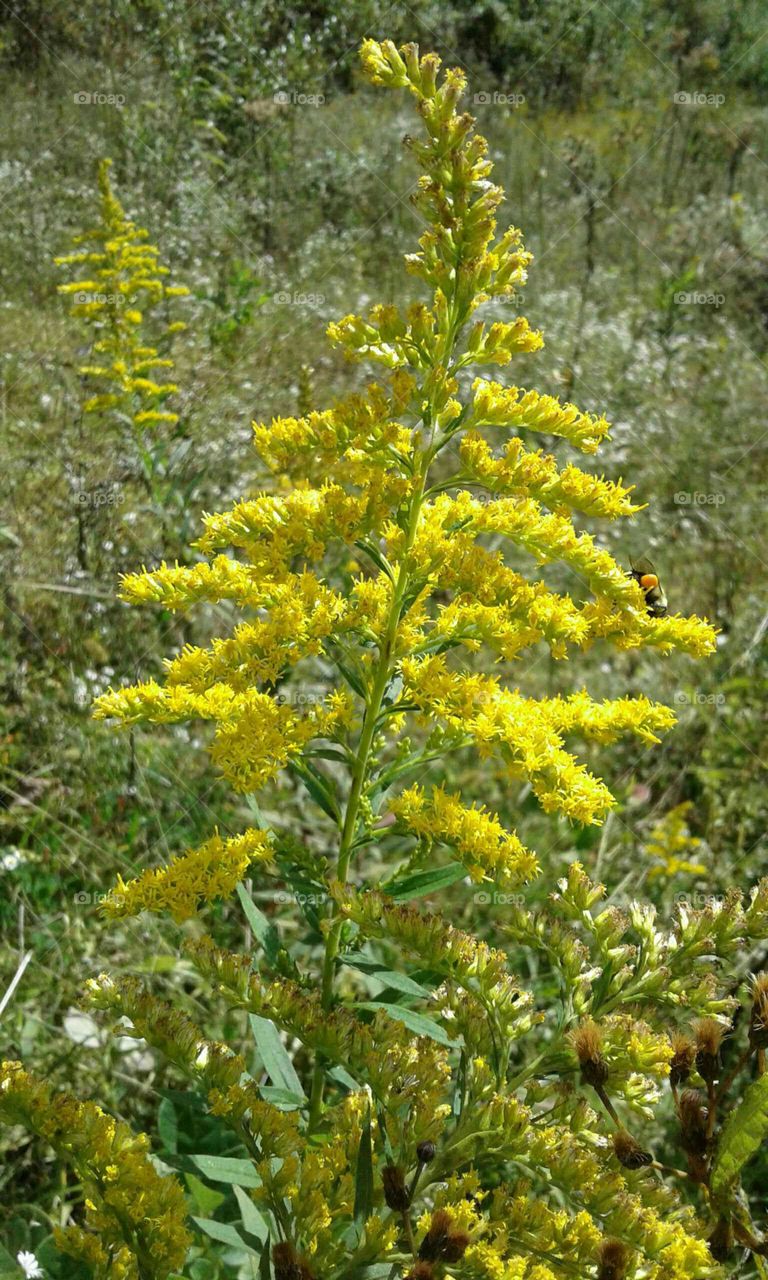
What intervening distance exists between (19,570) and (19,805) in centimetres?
125

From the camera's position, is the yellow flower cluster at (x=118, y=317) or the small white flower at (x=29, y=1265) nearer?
the small white flower at (x=29, y=1265)

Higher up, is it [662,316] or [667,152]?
[667,152]

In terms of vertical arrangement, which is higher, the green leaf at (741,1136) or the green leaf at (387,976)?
the green leaf at (741,1136)

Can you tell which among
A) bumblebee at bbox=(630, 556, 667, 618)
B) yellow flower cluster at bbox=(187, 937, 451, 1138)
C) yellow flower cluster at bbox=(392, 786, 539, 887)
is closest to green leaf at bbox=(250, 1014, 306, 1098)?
yellow flower cluster at bbox=(187, 937, 451, 1138)

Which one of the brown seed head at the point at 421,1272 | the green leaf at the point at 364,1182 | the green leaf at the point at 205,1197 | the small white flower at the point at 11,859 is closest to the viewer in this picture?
the brown seed head at the point at 421,1272

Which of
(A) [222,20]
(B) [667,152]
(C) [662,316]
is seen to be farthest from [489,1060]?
(B) [667,152]

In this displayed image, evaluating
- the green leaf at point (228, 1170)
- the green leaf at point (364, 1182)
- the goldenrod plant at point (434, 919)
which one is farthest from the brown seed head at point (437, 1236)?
the green leaf at point (228, 1170)

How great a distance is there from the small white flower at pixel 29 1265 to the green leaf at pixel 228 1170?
47 cm

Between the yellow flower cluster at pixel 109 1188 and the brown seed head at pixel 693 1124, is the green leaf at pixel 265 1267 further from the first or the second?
the brown seed head at pixel 693 1124

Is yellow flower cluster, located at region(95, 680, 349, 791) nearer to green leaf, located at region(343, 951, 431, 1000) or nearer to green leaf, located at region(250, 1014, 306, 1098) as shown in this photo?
green leaf, located at region(343, 951, 431, 1000)

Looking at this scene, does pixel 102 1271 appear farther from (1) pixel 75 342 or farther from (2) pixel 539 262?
(2) pixel 539 262

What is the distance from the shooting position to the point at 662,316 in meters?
7.32

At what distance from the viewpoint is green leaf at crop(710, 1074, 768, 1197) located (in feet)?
4.52

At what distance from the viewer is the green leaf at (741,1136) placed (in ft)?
4.52
